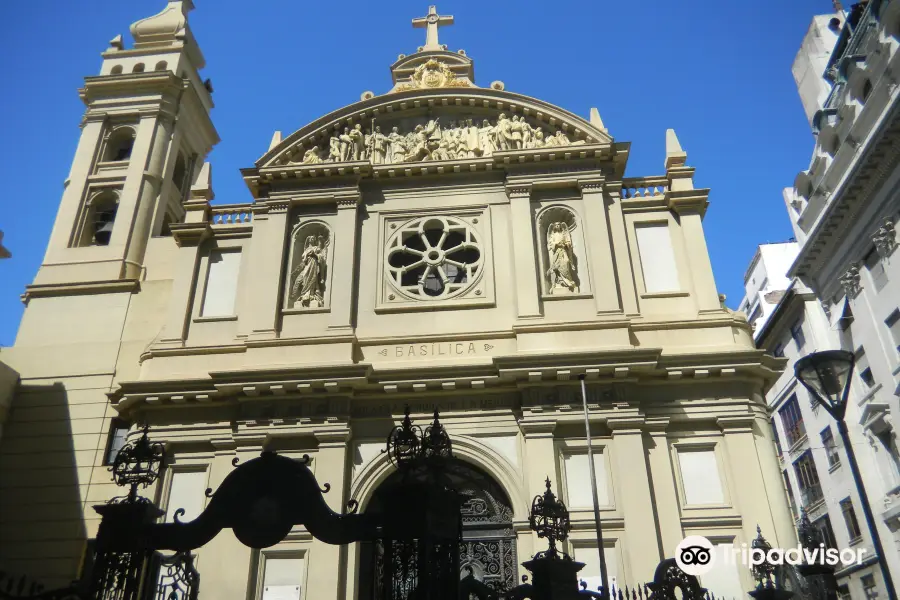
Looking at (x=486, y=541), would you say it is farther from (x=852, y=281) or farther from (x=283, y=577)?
(x=852, y=281)

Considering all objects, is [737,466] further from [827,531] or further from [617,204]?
[827,531]

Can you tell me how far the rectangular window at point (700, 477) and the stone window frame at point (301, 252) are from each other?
9.09 metres

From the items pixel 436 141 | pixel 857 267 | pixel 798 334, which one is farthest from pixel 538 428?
pixel 798 334

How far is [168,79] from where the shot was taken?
24438 millimetres

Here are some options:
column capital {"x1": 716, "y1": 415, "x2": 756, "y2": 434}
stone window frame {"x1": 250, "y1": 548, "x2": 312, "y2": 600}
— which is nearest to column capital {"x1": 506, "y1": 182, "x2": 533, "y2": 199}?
column capital {"x1": 716, "y1": 415, "x2": 756, "y2": 434}

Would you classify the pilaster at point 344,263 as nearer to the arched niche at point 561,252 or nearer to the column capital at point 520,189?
the column capital at point 520,189

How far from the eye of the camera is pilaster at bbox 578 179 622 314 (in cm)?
1748

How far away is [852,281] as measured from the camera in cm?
2642

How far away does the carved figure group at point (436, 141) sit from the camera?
20.2 metres

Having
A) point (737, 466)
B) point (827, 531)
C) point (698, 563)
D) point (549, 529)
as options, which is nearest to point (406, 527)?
point (549, 529)

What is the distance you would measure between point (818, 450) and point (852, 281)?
26.9 ft

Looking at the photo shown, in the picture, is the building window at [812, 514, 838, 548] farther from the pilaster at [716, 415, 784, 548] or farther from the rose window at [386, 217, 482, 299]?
the rose window at [386, 217, 482, 299]

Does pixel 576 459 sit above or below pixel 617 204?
below

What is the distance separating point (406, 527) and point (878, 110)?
80.9ft
